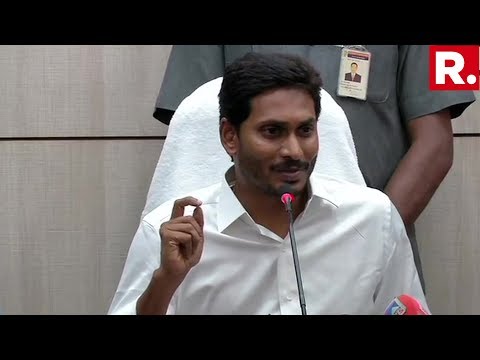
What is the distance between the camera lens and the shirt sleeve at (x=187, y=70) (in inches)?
122

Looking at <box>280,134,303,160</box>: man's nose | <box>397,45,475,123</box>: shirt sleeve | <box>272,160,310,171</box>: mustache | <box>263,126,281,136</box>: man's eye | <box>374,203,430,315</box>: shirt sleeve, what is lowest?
<box>374,203,430,315</box>: shirt sleeve

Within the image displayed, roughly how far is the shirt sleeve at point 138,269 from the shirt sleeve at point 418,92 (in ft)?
3.35

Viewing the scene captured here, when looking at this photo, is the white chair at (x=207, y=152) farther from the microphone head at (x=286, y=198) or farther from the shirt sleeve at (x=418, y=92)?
the shirt sleeve at (x=418, y=92)

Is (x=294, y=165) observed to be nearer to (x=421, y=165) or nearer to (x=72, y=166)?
(x=421, y=165)

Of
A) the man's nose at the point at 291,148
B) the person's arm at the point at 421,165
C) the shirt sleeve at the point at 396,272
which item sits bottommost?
the shirt sleeve at the point at 396,272

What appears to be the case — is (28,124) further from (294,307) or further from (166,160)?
(294,307)

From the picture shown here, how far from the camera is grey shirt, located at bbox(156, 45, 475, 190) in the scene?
9.98ft

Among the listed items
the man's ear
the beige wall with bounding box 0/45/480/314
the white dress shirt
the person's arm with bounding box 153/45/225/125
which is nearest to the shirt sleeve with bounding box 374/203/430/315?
the white dress shirt

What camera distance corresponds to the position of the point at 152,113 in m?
3.51

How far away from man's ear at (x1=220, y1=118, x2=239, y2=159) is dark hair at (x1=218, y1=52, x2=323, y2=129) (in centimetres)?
2

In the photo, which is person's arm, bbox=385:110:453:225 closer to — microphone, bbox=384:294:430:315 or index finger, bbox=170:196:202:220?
index finger, bbox=170:196:202:220

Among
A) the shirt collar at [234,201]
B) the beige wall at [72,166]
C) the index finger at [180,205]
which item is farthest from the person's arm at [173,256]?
the beige wall at [72,166]
